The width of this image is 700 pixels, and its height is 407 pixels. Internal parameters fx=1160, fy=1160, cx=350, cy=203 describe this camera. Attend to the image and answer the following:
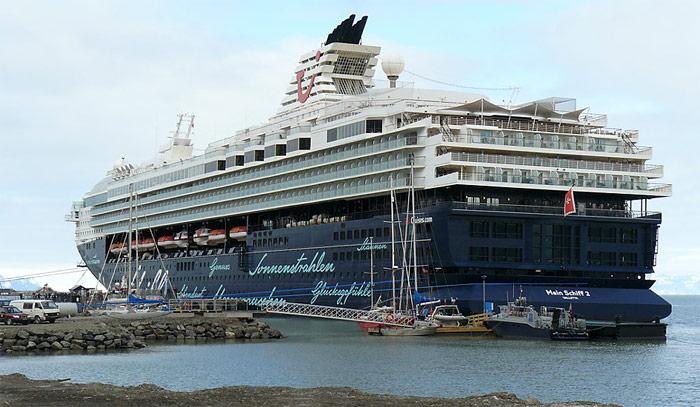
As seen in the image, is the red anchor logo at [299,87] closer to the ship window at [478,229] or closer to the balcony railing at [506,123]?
the balcony railing at [506,123]

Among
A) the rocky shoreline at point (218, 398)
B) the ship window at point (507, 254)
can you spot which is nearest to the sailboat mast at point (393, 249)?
the ship window at point (507, 254)

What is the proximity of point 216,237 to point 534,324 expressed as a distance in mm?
40177

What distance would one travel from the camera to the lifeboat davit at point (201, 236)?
97750 mm

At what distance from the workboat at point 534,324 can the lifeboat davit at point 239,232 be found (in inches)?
1257

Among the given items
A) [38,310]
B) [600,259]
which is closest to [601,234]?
[600,259]

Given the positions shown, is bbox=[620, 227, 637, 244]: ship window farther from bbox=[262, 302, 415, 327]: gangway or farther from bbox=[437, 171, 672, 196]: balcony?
bbox=[262, 302, 415, 327]: gangway

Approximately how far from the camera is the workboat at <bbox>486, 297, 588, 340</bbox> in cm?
6078

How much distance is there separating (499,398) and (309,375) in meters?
13.4

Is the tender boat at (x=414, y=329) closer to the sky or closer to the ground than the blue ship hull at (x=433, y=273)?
closer to the ground

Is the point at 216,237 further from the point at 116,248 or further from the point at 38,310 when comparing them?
the point at 38,310

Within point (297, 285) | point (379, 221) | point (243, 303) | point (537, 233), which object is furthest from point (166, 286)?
point (537, 233)

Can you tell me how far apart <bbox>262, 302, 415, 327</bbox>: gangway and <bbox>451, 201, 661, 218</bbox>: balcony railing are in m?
7.09

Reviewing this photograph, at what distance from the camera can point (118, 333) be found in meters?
57.3

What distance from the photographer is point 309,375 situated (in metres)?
44.0
